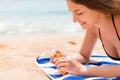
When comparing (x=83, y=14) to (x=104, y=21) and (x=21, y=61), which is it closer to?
(x=104, y=21)

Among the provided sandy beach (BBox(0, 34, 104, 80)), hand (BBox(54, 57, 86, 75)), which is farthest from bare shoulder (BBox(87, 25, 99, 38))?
sandy beach (BBox(0, 34, 104, 80))

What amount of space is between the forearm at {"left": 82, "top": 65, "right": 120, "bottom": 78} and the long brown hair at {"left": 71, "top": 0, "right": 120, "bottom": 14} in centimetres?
33

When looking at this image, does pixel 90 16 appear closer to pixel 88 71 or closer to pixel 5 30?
pixel 88 71

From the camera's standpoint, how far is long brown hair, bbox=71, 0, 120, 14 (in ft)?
5.37

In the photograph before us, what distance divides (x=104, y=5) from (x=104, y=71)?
1.32 ft

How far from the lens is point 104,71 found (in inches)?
73.7

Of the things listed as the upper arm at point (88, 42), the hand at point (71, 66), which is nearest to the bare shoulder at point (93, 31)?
the upper arm at point (88, 42)

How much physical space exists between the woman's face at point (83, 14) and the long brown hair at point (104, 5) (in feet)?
0.12

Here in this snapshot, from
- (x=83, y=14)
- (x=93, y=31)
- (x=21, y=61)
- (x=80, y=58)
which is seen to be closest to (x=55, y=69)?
(x=80, y=58)

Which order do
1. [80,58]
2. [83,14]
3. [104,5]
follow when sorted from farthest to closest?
[80,58]
[83,14]
[104,5]

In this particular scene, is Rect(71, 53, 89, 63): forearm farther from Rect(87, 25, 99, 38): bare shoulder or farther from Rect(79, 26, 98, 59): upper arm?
Rect(87, 25, 99, 38): bare shoulder

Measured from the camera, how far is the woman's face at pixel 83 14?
1714 millimetres

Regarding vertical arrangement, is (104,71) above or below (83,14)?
below

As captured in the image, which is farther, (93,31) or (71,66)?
(93,31)
